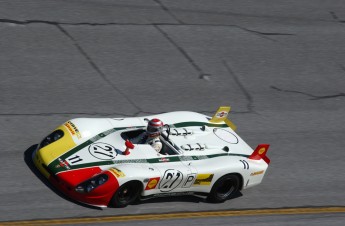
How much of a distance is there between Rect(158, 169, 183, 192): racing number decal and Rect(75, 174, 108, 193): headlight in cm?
96

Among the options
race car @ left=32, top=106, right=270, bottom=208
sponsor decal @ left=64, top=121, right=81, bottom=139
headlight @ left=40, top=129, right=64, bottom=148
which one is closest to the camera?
race car @ left=32, top=106, right=270, bottom=208

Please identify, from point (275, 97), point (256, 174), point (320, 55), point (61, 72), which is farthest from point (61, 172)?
point (320, 55)

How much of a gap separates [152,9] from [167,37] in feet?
4.57

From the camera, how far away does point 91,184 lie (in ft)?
35.4

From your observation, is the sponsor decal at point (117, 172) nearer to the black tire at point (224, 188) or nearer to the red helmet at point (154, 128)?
the red helmet at point (154, 128)

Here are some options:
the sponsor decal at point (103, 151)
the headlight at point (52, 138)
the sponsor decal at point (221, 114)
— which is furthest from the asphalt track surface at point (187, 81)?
the sponsor decal at point (221, 114)

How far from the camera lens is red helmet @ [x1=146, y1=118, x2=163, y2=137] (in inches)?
468

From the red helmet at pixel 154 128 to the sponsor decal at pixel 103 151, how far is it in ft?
2.23

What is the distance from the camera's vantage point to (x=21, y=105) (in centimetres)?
1416

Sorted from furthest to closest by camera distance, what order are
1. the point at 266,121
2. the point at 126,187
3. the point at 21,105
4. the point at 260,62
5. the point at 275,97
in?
the point at 260,62 < the point at 275,97 < the point at 266,121 < the point at 21,105 < the point at 126,187

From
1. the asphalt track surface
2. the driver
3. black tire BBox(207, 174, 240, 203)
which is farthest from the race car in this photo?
the asphalt track surface

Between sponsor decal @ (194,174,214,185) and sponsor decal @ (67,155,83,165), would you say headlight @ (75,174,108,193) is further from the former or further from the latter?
sponsor decal @ (194,174,214,185)

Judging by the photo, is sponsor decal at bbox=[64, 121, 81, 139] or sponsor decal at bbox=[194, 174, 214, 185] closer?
sponsor decal at bbox=[194, 174, 214, 185]

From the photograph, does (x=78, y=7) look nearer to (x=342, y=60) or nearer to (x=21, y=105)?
(x=21, y=105)
